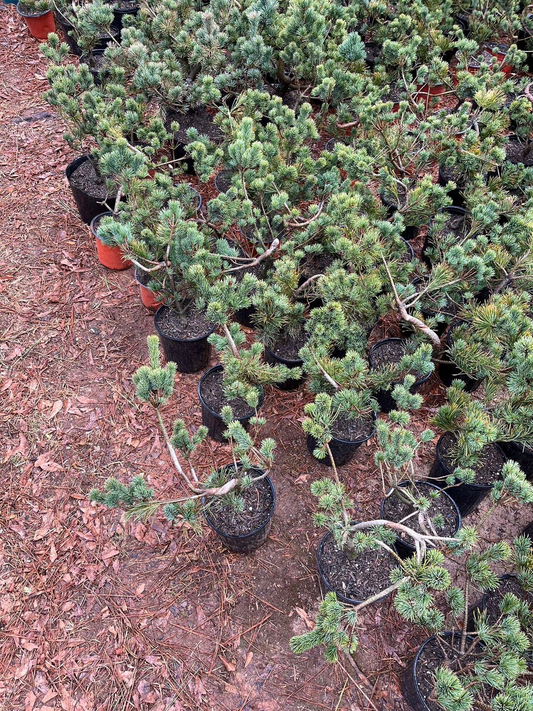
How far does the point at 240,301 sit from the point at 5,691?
205 centimetres

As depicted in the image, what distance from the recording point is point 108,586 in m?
2.44

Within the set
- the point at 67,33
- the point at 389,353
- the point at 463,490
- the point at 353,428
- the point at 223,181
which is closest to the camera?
the point at 463,490

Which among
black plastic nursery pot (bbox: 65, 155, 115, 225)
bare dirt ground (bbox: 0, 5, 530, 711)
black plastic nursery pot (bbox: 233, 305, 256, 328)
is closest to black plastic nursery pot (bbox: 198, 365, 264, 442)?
bare dirt ground (bbox: 0, 5, 530, 711)

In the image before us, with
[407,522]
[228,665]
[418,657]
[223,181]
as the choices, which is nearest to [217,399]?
[407,522]

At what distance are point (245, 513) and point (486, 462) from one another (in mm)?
1335

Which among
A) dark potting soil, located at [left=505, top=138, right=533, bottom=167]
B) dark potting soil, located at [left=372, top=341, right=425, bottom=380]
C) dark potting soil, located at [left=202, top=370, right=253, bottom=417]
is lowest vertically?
dark potting soil, located at [left=202, top=370, right=253, bottom=417]

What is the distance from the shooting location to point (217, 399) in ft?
9.11

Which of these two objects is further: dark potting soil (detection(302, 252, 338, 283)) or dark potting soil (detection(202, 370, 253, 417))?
dark potting soil (detection(302, 252, 338, 283))

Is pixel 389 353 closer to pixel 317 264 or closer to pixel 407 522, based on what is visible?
pixel 317 264

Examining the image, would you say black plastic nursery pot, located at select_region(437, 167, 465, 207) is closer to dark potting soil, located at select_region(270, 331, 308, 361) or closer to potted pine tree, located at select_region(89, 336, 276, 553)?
dark potting soil, located at select_region(270, 331, 308, 361)

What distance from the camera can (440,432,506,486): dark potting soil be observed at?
2.59 metres

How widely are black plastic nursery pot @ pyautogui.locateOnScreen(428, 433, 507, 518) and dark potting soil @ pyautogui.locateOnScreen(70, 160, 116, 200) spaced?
9.65ft

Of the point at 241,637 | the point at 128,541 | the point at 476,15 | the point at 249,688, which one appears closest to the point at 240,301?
the point at 128,541


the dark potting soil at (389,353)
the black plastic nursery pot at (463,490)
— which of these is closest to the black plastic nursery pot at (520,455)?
the black plastic nursery pot at (463,490)
